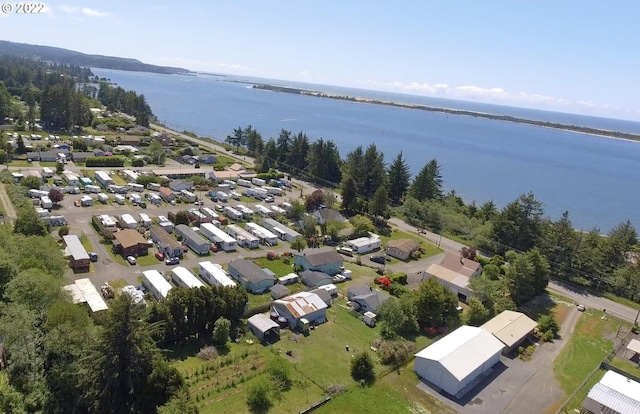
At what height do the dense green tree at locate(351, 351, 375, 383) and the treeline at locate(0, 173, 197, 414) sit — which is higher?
the treeline at locate(0, 173, 197, 414)

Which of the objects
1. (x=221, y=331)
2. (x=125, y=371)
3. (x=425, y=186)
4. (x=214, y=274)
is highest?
(x=425, y=186)

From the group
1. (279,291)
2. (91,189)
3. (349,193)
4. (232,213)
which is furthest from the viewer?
(349,193)

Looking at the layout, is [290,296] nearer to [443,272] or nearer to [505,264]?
[443,272]

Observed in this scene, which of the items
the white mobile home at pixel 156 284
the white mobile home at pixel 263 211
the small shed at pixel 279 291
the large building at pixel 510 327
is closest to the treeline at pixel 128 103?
the white mobile home at pixel 263 211

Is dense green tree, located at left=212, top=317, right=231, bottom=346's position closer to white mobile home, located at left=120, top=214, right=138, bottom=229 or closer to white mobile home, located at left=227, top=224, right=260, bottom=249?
white mobile home, located at left=227, top=224, right=260, bottom=249

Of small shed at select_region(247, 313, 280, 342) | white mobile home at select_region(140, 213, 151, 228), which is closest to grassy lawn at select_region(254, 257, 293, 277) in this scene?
small shed at select_region(247, 313, 280, 342)

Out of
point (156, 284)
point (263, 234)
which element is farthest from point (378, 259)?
point (156, 284)

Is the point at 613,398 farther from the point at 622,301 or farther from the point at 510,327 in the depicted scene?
the point at 622,301
